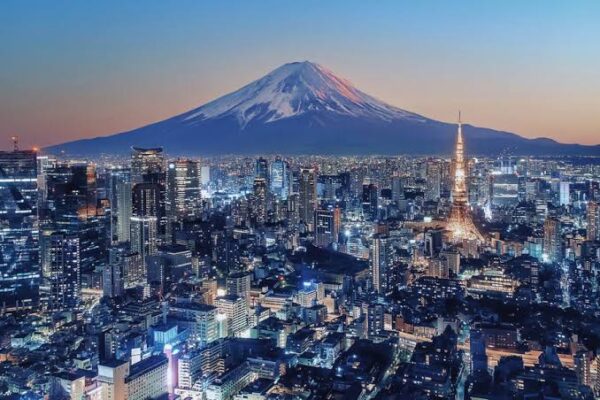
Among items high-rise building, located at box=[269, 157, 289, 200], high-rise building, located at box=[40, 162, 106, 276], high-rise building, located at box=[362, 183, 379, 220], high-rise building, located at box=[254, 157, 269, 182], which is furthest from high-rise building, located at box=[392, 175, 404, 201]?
high-rise building, located at box=[40, 162, 106, 276]

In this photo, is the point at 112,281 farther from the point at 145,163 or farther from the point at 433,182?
the point at 433,182

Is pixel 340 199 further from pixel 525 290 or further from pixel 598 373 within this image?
pixel 598 373

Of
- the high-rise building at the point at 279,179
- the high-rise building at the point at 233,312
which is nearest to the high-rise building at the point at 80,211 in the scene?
the high-rise building at the point at 233,312

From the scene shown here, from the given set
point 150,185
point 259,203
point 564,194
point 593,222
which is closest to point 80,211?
point 150,185

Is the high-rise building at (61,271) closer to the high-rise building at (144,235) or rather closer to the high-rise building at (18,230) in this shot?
the high-rise building at (18,230)

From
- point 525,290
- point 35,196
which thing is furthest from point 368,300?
point 35,196
